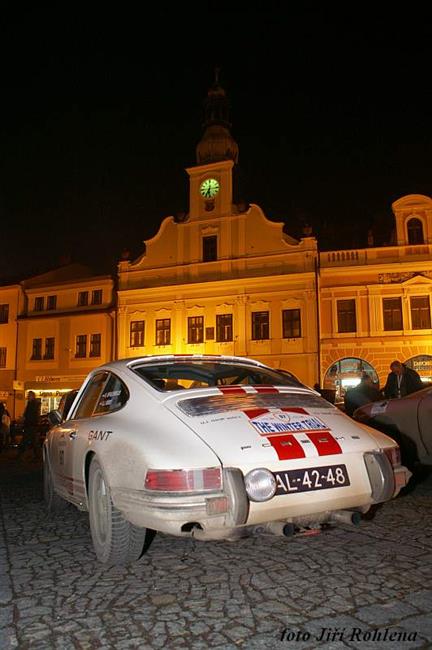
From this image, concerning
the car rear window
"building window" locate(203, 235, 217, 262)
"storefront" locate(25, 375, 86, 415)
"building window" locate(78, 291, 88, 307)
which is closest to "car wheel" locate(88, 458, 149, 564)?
the car rear window

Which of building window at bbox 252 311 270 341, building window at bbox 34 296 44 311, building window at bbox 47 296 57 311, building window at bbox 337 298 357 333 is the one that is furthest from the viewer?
building window at bbox 34 296 44 311

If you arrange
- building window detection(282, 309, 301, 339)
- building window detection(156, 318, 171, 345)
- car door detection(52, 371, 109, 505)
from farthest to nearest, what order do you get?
1. building window detection(156, 318, 171, 345)
2. building window detection(282, 309, 301, 339)
3. car door detection(52, 371, 109, 505)

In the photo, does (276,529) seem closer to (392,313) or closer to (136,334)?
(392,313)

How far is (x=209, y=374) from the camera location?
522cm

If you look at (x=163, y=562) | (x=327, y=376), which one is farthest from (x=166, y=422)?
(x=327, y=376)

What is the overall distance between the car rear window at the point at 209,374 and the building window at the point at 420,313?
21466 mm

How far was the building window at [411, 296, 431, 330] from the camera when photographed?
2477 cm

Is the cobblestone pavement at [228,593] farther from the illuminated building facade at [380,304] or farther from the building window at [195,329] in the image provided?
the building window at [195,329]

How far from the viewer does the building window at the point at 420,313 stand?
2477cm

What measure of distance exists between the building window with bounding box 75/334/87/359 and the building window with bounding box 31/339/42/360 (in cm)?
283

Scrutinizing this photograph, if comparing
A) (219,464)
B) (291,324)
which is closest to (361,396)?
(219,464)

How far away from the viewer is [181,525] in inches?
127

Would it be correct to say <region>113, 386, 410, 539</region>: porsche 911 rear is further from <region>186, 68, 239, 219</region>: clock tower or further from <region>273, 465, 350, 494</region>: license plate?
<region>186, 68, 239, 219</region>: clock tower

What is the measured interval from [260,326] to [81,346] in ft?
36.3
